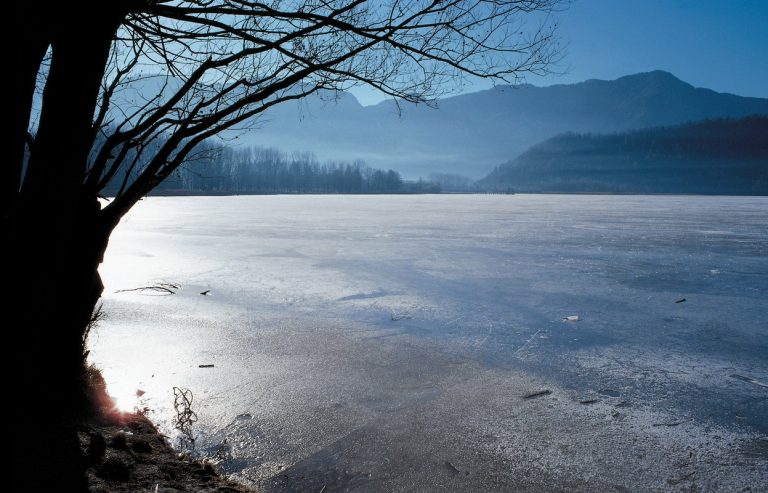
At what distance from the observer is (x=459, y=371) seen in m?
4.35

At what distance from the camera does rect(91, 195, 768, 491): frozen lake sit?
2.84 meters

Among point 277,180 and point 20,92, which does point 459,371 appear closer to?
point 20,92

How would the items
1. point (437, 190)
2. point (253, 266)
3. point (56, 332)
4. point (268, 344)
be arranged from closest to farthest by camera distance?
point (56, 332) → point (268, 344) → point (253, 266) → point (437, 190)

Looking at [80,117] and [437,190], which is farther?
[437,190]

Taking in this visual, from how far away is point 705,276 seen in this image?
889 centimetres

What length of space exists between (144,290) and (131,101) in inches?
180

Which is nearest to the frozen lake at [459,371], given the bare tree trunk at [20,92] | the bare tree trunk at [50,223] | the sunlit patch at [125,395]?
the sunlit patch at [125,395]

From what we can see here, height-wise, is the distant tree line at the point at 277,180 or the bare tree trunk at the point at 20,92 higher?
the distant tree line at the point at 277,180

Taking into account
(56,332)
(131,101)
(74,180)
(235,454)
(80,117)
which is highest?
(131,101)

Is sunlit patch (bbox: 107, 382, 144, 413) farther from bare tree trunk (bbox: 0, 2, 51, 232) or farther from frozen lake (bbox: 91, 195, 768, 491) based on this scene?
bare tree trunk (bbox: 0, 2, 51, 232)

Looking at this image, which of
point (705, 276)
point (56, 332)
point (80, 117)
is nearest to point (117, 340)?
point (56, 332)

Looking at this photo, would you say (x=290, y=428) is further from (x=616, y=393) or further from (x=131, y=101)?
(x=131, y=101)

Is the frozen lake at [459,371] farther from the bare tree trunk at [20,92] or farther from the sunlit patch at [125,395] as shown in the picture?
the bare tree trunk at [20,92]

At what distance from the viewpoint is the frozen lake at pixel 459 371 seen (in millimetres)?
2836
